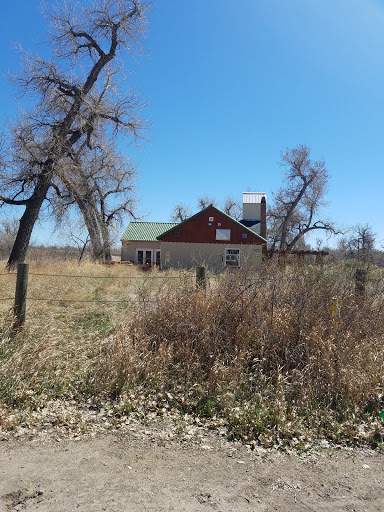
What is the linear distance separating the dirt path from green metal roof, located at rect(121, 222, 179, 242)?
116ft

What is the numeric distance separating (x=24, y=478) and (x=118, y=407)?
137cm

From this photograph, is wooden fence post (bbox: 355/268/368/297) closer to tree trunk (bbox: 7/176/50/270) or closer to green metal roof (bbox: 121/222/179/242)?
tree trunk (bbox: 7/176/50/270)

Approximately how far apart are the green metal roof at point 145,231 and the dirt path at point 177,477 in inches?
1391

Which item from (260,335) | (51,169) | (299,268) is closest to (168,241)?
(51,169)

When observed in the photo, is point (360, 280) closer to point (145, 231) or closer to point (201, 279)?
point (201, 279)

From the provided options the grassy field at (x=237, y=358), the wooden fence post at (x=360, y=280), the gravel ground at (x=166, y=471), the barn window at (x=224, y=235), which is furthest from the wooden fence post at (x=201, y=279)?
the barn window at (x=224, y=235)

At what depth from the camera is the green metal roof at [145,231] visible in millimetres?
39531

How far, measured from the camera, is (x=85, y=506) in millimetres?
2666

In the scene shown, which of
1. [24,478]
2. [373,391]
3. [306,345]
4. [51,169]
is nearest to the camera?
[24,478]

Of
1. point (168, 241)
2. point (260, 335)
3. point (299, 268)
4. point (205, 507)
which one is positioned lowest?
point (205, 507)

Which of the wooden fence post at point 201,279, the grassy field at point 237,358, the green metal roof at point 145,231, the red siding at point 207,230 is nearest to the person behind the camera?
the grassy field at point 237,358

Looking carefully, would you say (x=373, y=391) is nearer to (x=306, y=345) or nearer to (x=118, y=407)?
(x=306, y=345)

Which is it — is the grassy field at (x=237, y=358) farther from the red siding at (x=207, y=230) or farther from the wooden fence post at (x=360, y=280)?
the red siding at (x=207, y=230)

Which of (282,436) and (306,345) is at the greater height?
(306,345)
